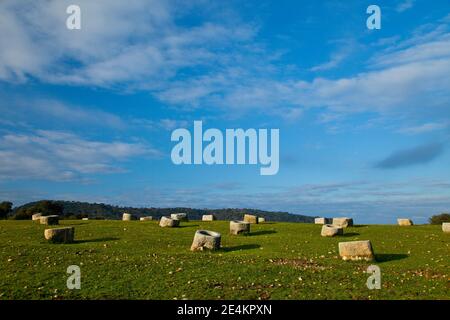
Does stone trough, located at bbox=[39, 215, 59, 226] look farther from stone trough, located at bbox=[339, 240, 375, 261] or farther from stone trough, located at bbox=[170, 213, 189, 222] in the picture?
stone trough, located at bbox=[339, 240, 375, 261]

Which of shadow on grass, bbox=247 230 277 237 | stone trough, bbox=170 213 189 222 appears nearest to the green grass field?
shadow on grass, bbox=247 230 277 237

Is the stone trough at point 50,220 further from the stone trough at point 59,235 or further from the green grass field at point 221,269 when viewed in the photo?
the stone trough at point 59,235

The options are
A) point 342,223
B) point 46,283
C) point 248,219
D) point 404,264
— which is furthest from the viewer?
point 248,219

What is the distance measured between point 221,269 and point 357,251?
332 inches

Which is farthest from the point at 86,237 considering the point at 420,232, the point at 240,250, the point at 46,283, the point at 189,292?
the point at 420,232

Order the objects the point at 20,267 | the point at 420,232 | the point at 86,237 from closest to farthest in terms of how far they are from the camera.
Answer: the point at 20,267 < the point at 86,237 < the point at 420,232

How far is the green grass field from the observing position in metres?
17.0

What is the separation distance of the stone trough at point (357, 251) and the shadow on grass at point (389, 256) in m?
0.88

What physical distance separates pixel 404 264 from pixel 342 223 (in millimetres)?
21162

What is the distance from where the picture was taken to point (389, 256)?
88.8 feet

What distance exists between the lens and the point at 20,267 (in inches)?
837

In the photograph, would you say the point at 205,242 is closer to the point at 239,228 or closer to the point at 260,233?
the point at 239,228
